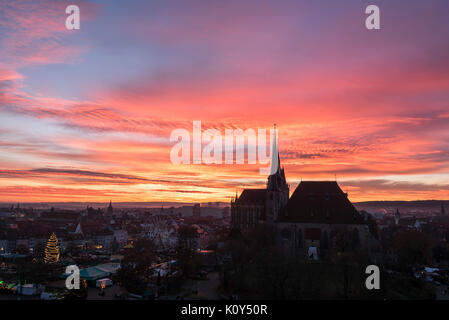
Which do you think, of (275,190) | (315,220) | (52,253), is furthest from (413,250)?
(52,253)

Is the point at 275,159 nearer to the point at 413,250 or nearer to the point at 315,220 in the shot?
the point at 315,220

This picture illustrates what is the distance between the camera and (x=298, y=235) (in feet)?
211

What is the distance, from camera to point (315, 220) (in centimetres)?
6359

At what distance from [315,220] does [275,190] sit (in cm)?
960

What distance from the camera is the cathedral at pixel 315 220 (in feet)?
196

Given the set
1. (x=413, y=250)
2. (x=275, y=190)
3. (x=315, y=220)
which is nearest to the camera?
(x=413, y=250)

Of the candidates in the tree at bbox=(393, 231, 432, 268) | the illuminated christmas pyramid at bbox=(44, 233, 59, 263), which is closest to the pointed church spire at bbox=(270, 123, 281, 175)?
the tree at bbox=(393, 231, 432, 268)

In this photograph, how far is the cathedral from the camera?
196 ft

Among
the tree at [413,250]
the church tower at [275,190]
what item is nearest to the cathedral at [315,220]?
the church tower at [275,190]

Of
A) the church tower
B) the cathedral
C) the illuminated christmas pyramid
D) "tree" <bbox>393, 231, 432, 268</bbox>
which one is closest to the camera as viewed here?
"tree" <bbox>393, 231, 432, 268</bbox>

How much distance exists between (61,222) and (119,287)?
382ft

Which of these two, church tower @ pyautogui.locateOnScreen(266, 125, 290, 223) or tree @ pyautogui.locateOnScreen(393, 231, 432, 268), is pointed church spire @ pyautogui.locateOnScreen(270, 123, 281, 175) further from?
tree @ pyautogui.locateOnScreen(393, 231, 432, 268)
